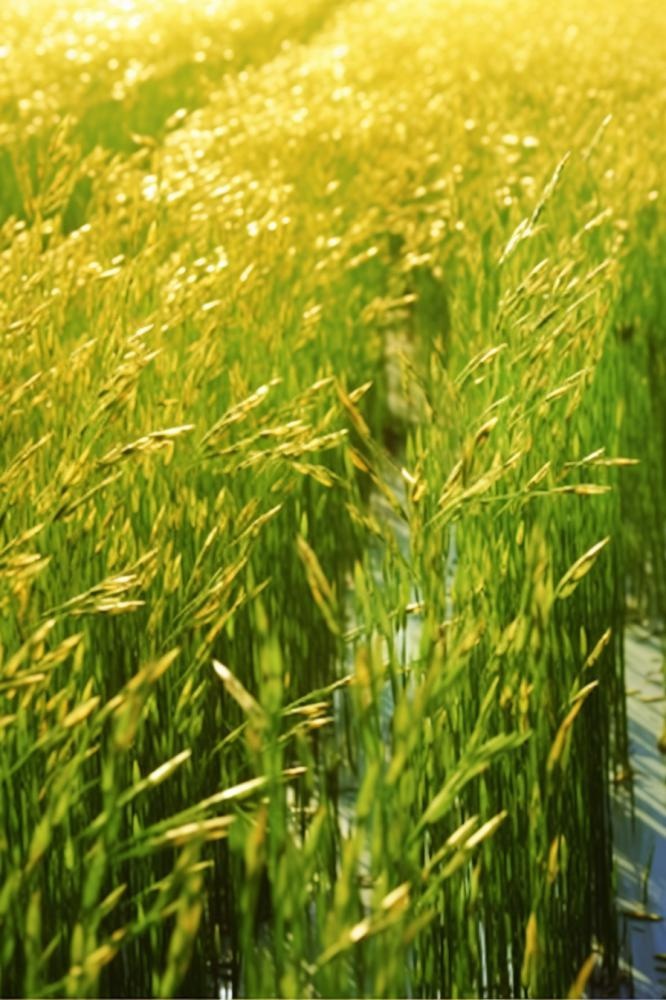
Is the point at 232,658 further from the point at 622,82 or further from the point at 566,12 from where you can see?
the point at 566,12

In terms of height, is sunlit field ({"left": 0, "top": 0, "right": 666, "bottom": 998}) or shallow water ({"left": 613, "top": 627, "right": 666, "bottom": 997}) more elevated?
sunlit field ({"left": 0, "top": 0, "right": 666, "bottom": 998})

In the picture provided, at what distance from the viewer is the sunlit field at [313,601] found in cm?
103

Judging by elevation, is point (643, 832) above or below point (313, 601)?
below

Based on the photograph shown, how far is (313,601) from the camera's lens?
7.43 ft

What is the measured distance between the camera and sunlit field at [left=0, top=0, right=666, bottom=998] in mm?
1032

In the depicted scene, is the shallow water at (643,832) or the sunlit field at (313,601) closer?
the sunlit field at (313,601)

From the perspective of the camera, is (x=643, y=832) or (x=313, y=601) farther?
(x=313, y=601)

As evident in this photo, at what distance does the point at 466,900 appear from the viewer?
1.52m

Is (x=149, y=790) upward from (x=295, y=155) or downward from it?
downward

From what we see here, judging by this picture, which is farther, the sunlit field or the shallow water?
the shallow water

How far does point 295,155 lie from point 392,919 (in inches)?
136

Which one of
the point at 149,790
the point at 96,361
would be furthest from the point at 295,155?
the point at 149,790

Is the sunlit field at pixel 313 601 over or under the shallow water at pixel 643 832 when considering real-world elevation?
over

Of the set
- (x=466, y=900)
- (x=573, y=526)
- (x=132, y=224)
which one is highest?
(x=132, y=224)
